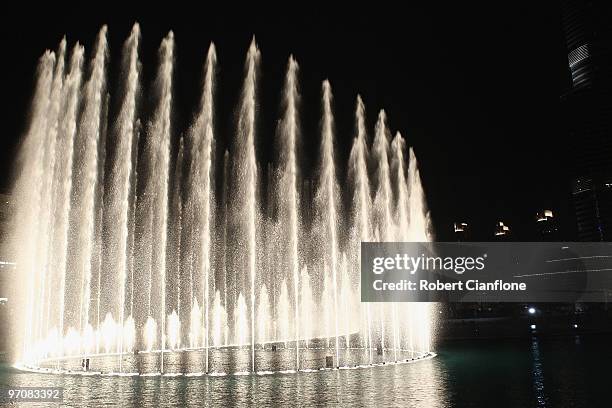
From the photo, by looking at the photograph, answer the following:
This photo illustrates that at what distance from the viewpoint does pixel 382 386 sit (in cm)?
1382

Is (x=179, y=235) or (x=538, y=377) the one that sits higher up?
(x=179, y=235)

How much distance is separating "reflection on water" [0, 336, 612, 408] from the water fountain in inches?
80.8

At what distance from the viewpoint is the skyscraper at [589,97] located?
Answer: 115625 millimetres

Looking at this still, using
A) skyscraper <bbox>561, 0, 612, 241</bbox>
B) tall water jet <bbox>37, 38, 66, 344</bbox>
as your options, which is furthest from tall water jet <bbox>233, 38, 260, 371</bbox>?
skyscraper <bbox>561, 0, 612, 241</bbox>

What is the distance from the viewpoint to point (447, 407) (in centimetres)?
1123

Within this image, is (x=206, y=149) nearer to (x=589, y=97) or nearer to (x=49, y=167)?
(x=49, y=167)

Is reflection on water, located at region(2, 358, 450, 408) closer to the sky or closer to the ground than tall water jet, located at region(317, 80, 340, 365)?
closer to the ground

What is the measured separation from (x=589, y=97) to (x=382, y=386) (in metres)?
125

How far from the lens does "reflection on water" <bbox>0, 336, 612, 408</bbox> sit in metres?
11.9

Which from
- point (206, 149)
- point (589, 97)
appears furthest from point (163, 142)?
point (589, 97)

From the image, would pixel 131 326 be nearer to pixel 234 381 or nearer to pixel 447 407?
pixel 234 381

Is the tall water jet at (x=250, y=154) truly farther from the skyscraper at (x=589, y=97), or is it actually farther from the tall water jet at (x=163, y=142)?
the skyscraper at (x=589, y=97)

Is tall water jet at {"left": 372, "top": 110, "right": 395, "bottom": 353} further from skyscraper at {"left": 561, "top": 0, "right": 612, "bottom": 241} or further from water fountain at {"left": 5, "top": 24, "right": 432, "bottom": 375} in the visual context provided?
skyscraper at {"left": 561, "top": 0, "right": 612, "bottom": 241}

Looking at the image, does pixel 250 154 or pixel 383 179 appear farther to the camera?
pixel 383 179
